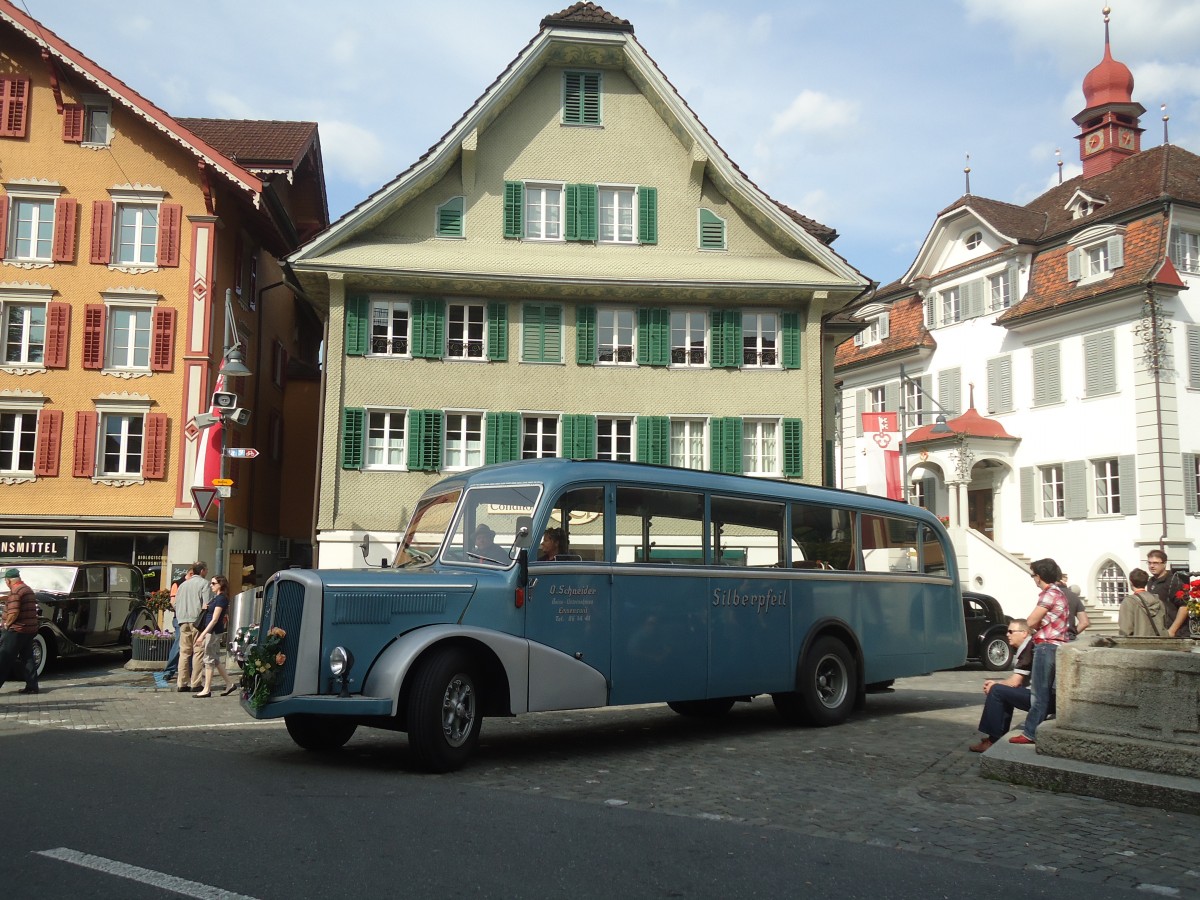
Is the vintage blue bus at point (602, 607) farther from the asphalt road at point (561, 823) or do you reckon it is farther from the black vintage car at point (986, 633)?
the black vintage car at point (986, 633)

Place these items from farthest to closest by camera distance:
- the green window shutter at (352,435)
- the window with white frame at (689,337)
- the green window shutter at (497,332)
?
the window with white frame at (689,337) → the green window shutter at (497,332) → the green window shutter at (352,435)

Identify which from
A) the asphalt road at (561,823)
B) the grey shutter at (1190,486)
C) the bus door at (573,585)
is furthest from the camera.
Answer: the grey shutter at (1190,486)

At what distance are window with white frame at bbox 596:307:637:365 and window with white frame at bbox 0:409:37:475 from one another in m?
13.8

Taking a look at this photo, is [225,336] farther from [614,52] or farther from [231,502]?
[614,52]

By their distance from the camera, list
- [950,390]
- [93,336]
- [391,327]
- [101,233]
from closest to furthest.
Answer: [391,327], [93,336], [101,233], [950,390]

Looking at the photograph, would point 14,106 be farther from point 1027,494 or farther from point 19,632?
point 1027,494

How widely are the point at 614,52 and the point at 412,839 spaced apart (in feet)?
87.1

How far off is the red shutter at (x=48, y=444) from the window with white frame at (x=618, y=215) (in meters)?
14.0

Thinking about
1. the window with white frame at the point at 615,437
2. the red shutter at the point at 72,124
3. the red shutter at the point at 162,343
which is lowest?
the window with white frame at the point at 615,437

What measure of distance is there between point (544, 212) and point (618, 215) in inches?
74.1

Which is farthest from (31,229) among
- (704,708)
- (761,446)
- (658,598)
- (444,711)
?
(444,711)

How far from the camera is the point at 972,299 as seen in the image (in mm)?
40719

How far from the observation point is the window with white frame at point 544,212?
98.6 feet

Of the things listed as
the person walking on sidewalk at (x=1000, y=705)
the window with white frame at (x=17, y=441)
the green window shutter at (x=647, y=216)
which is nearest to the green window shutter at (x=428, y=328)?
the green window shutter at (x=647, y=216)
